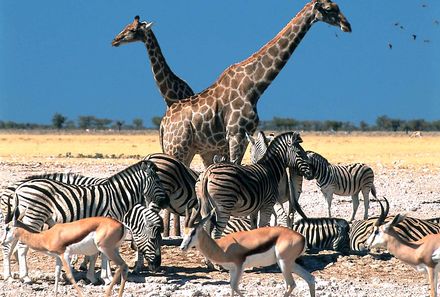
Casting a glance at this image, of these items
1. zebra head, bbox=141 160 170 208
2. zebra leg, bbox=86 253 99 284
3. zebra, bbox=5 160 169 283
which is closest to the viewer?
zebra leg, bbox=86 253 99 284

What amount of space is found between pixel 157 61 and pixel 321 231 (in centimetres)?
421

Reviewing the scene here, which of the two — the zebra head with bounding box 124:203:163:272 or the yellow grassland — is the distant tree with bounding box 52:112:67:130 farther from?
the zebra head with bounding box 124:203:163:272

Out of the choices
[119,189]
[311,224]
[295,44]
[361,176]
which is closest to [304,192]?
[361,176]

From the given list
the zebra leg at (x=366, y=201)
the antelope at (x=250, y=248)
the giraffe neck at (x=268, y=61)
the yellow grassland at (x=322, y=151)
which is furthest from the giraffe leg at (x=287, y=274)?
the yellow grassland at (x=322, y=151)

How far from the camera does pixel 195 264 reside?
1030cm

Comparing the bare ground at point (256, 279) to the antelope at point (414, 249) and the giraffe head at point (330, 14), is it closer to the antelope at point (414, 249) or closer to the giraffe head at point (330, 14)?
the antelope at point (414, 249)

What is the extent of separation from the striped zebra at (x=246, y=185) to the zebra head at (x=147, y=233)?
20.4 inches

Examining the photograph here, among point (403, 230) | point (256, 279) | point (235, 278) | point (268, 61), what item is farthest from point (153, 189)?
point (268, 61)

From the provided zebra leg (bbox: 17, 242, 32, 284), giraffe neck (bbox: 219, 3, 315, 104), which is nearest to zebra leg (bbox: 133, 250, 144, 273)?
zebra leg (bbox: 17, 242, 32, 284)

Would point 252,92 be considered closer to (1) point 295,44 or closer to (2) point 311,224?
(1) point 295,44

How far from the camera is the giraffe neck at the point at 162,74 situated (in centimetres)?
1405

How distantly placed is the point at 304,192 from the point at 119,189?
8511 mm

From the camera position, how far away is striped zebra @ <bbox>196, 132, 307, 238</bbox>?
32.4 ft

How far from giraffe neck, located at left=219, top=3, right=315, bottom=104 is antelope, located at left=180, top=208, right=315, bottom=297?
194 inches
